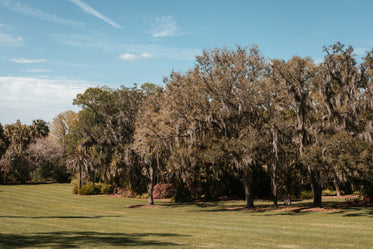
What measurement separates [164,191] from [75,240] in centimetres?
2777

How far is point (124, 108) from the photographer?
3916 centimetres

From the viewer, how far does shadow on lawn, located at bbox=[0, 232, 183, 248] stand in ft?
33.6

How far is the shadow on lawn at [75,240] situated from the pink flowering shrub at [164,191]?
2576 centimetres

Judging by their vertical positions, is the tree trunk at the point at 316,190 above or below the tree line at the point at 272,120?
below

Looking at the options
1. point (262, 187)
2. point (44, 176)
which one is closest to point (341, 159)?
point (262, 187)

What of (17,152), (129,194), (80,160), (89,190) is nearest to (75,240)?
(129,194)

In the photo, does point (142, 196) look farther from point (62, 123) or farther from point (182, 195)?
point (62, 123)

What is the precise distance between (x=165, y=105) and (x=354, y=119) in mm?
12954

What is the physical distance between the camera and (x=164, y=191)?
38562mm

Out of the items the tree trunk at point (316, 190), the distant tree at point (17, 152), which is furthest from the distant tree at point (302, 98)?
the distant tree at point (17, 152)

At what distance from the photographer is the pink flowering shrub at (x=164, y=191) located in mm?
38525

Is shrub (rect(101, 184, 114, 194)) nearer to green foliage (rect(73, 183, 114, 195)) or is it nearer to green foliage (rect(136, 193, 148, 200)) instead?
green foliage (rect(73, 183, 114, 195))

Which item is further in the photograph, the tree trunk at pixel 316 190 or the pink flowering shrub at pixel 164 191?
the pink flowering shrub at pixel 164 191

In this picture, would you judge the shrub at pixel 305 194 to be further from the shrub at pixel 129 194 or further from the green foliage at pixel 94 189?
the green foliage at pixel 94 189
